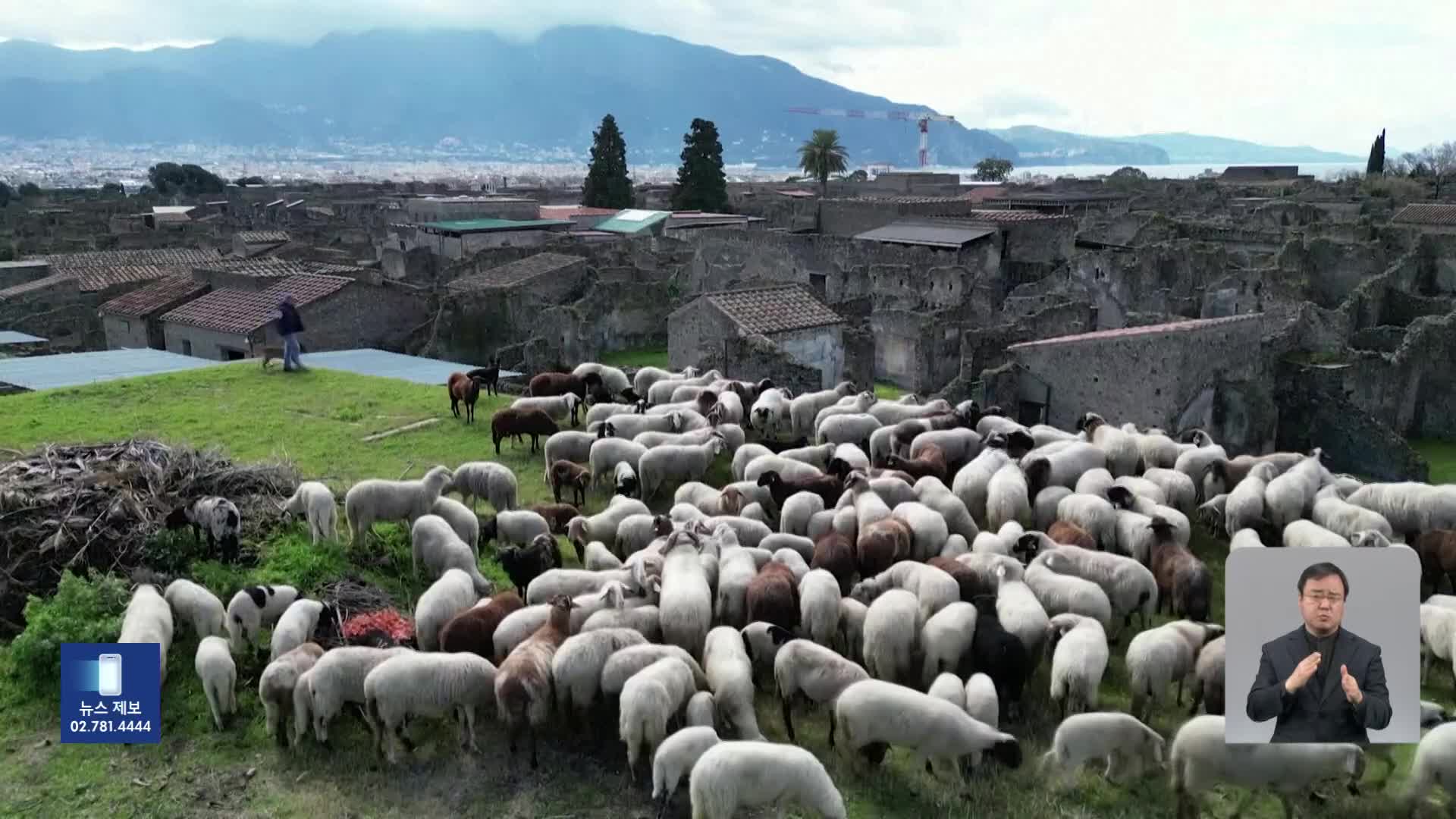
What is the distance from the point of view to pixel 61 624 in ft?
30.7

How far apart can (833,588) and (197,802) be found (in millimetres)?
→ 5718

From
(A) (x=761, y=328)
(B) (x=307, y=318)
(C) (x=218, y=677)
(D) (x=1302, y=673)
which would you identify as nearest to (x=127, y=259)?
(B) (x=307, y=318)

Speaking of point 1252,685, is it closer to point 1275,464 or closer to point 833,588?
point 833,588

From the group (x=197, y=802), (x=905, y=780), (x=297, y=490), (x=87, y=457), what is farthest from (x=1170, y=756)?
(x=87, y=457)

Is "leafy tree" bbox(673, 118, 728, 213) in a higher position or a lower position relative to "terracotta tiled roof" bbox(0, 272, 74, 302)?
higher

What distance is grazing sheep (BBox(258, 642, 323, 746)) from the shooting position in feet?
27.5

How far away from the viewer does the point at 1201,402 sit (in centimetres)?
1873

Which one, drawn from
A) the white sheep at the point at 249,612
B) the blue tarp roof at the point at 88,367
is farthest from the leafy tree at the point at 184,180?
the white sheep at the point at 249,612

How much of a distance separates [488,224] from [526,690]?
43435 millimetres

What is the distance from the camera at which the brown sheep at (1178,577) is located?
34.0 feet

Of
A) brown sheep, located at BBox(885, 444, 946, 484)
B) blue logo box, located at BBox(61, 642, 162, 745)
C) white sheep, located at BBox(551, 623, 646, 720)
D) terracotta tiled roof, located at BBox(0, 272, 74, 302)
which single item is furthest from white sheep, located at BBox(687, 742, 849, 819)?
terracotta tiled roof, located at BBox(0, 272, 74, 302)

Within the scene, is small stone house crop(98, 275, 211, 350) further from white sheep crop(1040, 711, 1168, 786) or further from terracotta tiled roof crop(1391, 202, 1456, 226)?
terracotta tiled roof crop(1391, 202, 1456, 226)

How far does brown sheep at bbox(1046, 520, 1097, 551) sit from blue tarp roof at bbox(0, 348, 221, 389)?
18112 millimetres

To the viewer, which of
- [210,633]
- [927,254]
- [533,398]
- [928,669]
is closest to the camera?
[928,669]
